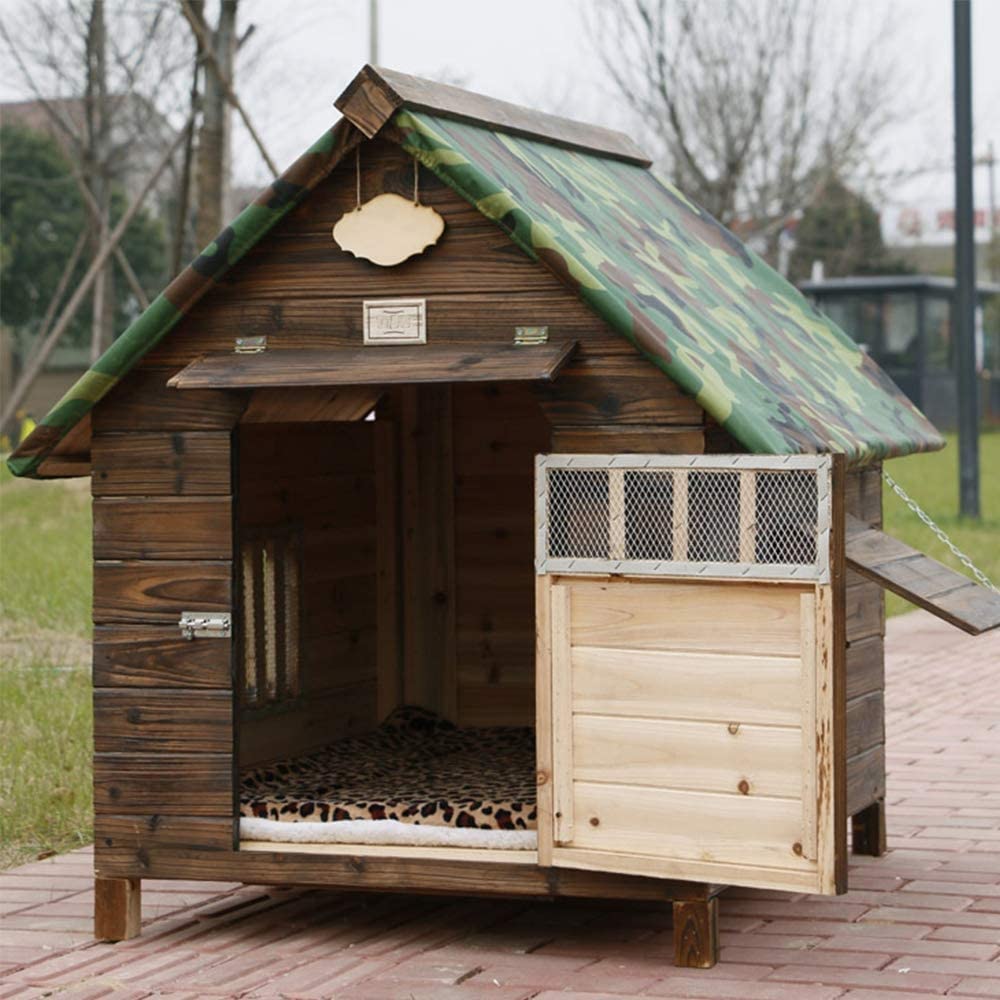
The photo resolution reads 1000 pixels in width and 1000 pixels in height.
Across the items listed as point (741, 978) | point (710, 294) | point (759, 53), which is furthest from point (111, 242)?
point (741, 978)

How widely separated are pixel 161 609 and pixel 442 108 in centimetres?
152

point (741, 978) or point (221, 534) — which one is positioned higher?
Answer: point (221, 534)

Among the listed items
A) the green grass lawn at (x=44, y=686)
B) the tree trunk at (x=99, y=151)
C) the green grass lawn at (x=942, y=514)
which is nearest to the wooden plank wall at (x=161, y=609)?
the green grass lawn at (x=44, y=686)

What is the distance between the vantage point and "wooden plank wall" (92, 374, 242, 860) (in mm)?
5781

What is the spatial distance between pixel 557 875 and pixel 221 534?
1.26m

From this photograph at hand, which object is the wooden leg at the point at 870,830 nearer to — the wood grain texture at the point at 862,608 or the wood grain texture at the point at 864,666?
the wood grain texture at the point at 864,666

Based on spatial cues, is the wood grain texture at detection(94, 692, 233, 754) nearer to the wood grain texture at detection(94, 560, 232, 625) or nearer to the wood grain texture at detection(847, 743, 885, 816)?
the wood grain texture at detection(94, 560, 232, 625)

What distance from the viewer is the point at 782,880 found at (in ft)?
16.9

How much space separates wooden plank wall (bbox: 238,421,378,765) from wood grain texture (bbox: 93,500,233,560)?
2.48 feet

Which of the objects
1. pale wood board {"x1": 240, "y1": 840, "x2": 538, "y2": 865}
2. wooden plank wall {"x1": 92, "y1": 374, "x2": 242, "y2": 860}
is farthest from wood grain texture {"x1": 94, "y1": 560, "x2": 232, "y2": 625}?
pale wood board {"x1": 240, "y1": 840, "x2": 538, "y2": 865}

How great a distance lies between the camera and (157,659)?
19.1ft

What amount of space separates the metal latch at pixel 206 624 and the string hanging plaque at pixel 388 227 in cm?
101

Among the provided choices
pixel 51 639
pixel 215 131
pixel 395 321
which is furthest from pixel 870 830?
pixel 215 131

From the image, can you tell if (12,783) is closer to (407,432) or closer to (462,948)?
(407,432)
